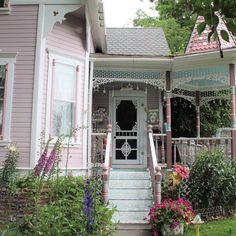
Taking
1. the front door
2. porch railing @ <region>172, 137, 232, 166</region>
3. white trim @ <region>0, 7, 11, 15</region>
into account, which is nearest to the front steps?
porch railing @ <region>172, 137, 232, 166</region>

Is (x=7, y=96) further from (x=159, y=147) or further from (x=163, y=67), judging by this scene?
(x=159, y=147)

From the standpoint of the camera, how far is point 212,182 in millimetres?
7508

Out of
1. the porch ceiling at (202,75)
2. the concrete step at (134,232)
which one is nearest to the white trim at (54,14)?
the porch ceiling at (202,75)

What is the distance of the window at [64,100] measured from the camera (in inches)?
317

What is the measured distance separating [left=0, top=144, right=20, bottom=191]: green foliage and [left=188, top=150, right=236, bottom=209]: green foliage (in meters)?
3.82

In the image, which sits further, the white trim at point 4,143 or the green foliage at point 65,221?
the white trim at point 4,143

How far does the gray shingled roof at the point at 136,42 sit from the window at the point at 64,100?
365 cm

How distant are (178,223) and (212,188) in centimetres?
144

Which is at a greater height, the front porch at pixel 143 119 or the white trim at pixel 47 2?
the white trim at pixel 47 2

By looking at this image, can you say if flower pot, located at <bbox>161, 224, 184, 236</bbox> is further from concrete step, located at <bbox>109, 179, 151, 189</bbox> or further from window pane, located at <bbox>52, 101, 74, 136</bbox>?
window pane, located at <bbox>52, 101, 74, 136</bbox>

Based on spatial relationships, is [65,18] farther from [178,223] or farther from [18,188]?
[178,223]

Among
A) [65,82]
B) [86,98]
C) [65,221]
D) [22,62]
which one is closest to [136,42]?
[86,98]

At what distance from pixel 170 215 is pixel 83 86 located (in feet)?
12.6

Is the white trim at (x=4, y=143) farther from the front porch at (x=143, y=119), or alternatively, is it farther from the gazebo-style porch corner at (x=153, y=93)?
the gazebo-style porch corner at (x=153, y=93)
